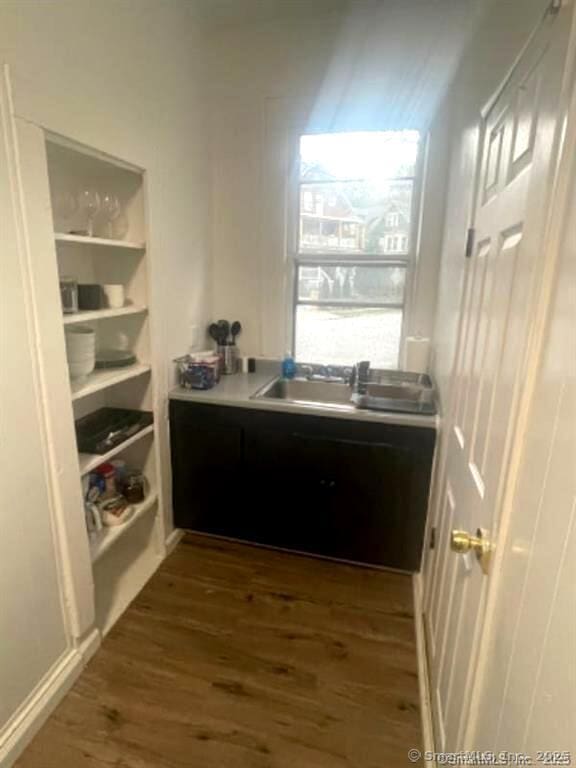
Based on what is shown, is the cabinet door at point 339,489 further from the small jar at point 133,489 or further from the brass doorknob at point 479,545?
the brass doorknob at point 479,545

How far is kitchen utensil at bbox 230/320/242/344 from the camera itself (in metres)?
2.62

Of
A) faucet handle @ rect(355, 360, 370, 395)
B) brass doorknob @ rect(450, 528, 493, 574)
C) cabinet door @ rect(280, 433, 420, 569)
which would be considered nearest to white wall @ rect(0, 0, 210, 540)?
cabinet door @ rect(280, 433, 420, 569)

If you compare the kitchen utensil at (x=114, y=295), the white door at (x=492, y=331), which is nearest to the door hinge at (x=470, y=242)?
the white door at (x=492, y=331)

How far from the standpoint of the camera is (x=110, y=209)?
1.81m

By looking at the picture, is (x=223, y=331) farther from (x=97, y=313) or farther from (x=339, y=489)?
(x=339, y=489)

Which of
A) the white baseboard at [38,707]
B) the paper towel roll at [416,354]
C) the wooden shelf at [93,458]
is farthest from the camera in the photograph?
the paper towel roll at [416,354]

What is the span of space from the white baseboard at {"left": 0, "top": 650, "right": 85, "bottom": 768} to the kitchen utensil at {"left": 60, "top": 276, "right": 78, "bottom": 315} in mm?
1262

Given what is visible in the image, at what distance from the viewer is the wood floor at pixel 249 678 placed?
1366 mm

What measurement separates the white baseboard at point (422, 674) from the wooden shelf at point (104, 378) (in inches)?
64.2

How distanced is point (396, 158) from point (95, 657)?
8.90 feet

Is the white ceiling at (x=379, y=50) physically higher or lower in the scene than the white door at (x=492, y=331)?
higher

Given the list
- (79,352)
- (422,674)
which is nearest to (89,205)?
(79,352)

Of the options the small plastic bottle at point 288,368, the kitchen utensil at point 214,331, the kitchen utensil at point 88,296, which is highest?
the kitchen utensil at point 88,296

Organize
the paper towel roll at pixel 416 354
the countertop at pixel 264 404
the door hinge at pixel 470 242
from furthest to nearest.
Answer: the paper towel roll at pixel 416 354 < the countertop at pixel 264 404 < the door hinge at pixel 470 242
